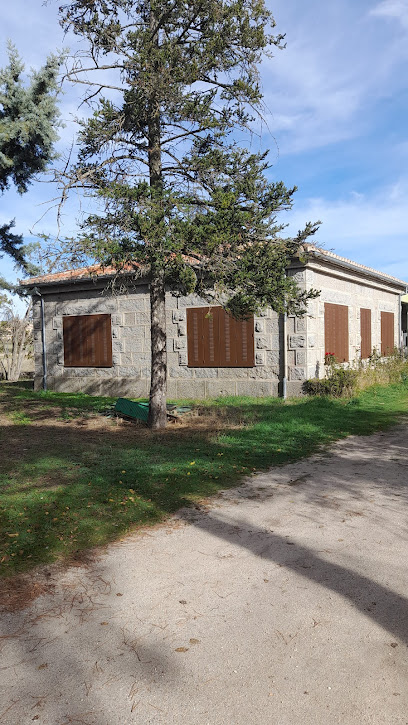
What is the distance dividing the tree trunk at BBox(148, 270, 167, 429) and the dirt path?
16.0ft

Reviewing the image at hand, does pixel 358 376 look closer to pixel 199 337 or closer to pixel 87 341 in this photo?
pixel 199 337

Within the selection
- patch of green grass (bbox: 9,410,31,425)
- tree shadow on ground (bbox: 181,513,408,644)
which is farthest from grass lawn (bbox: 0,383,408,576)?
tree shadow on ground (bbox: 181,513,408,644)

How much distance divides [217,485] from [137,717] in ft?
11.8

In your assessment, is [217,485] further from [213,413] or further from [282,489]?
[213,413]

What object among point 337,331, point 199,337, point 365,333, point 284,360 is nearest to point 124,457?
point 284,360

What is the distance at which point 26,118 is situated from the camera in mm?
15312

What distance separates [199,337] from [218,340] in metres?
0.58

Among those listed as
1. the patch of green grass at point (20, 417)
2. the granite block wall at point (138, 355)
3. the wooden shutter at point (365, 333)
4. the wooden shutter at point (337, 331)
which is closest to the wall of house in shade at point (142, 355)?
the granite block wall at point (138, 355)

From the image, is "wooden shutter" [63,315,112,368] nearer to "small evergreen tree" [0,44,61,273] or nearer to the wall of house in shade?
the wall of house in shade

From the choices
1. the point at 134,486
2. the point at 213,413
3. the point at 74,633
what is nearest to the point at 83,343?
the point at 213,413

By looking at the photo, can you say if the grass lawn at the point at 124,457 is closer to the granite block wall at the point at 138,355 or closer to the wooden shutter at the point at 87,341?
the granite block wall at the point at 138,355

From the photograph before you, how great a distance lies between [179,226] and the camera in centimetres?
746

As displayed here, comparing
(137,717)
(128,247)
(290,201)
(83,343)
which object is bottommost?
(137,717)

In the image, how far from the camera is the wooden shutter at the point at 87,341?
51.0 feet
